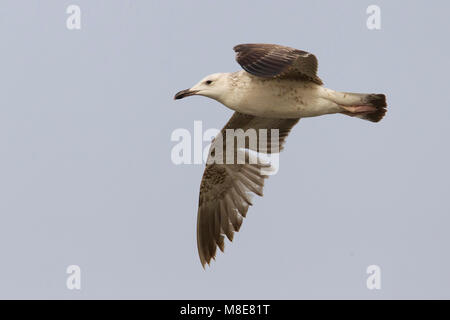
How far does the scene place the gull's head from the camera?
978 centimetres

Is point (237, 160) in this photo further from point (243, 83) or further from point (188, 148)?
point (243, 83)

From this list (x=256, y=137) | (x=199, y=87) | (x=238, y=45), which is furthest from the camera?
(x=256, y=137)

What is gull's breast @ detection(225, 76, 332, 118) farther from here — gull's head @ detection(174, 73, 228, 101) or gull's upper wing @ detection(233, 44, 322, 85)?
gull's upper wing @ detection(233, 44, 322, 85)

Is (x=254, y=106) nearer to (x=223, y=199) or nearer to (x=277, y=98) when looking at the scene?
(x=277, y=98)

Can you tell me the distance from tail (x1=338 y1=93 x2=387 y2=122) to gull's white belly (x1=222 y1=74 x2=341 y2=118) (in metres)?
0.14

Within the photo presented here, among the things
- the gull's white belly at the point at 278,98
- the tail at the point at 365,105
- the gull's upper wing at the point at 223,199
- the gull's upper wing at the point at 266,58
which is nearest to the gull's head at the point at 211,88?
the gull's white belly at the point at 278,98

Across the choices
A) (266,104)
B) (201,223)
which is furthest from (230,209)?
(266,104)

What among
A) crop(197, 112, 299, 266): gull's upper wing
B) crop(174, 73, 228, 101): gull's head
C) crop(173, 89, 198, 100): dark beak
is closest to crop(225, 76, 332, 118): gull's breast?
crop(174, 73, 228, 101): gull's head

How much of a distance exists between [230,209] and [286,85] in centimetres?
217

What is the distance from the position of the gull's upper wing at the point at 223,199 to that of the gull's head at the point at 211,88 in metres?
1.54

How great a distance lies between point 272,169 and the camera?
1140cm

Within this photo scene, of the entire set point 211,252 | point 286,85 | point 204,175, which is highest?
point 286,85

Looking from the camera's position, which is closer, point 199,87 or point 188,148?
point 199,87

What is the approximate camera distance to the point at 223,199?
38.0 feet
